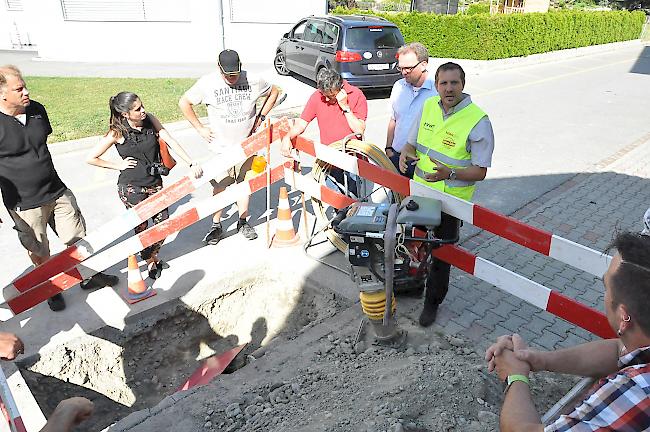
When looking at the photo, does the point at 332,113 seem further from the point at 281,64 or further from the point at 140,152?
the point at 281,64

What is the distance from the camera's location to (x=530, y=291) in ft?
11.5

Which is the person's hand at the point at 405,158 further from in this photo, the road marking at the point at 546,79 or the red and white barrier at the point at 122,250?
the road marking at the point at 546,79

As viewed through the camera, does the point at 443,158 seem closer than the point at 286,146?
Yes

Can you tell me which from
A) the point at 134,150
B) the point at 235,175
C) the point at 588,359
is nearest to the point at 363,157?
the point at 235,175

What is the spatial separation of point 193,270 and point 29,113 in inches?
76.9

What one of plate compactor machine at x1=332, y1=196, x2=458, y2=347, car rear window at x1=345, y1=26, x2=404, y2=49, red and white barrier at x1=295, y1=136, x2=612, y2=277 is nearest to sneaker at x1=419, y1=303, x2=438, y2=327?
plate compactor machine at x1=332, y1=196, x2=458, y2=347

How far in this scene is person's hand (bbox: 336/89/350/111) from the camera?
4.87 m

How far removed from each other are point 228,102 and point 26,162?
198cm

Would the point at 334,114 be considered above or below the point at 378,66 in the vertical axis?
above

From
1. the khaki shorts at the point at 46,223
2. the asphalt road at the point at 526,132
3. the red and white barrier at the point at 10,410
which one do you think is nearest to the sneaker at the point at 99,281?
the khaki shorts at the point at 46,223

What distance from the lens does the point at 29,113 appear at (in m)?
4.14

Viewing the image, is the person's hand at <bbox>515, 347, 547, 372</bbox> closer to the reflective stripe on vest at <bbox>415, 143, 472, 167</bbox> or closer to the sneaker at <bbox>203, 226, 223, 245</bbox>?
the reflective stripe on vest at <bbox>415, 143, 472, 167</bbox>

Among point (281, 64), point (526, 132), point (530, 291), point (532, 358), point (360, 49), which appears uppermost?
point (532, 358)

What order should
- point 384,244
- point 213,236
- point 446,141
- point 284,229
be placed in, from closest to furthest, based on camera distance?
point 384,244
point 446,141
point 284,229
point 213,236
